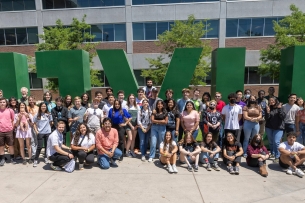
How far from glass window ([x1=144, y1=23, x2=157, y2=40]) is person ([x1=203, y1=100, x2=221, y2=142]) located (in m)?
15.2

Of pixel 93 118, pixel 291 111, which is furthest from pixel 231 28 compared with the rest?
pixel 93 118

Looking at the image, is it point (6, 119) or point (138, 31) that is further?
point (138, 31)

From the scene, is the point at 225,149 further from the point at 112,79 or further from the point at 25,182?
the point at 25,182

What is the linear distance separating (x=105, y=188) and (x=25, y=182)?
66.8 inches

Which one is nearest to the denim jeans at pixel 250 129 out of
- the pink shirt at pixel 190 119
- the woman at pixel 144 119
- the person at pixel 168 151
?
the pink shirt at pixel 190 119

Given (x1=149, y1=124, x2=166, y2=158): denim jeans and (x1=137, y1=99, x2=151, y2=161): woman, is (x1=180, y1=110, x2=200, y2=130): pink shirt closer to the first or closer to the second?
(x1=149, y1=124, x2=166, y2=158): denim jeans

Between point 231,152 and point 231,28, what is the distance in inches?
651

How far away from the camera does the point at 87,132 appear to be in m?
5.34

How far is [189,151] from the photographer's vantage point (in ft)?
17.8

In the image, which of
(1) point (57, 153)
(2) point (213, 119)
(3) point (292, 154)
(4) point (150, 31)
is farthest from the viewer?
(4) point (150, 31)

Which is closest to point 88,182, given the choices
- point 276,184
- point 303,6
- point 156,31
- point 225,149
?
point 225,149

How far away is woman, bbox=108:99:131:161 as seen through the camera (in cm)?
571

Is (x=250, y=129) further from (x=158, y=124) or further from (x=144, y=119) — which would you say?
(x=144, y=119)

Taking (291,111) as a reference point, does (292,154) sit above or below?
below
